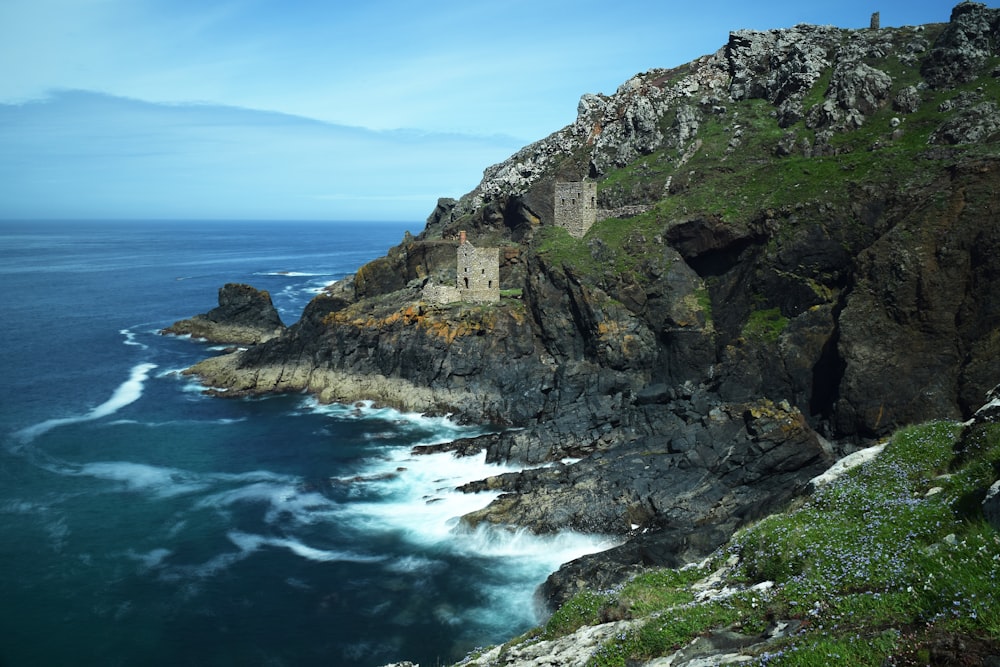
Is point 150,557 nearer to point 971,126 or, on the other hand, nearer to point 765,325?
point 765,325

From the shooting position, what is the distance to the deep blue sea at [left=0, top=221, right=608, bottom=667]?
30172 millimetres

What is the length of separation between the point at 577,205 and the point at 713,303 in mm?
18617

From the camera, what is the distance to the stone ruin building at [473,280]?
67562 millimetres

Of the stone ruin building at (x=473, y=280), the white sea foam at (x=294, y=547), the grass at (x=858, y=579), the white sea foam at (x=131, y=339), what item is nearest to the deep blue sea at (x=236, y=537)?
the white sea foam at (x=294, y=547)

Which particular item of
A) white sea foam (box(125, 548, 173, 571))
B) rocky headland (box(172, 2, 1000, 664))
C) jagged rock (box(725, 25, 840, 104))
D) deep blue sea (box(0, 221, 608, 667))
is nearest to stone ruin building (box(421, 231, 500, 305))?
rocky headland (box(172, 2, 1000, 664))

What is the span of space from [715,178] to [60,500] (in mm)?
61013

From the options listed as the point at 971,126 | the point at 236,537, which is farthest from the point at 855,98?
the point at 236,537

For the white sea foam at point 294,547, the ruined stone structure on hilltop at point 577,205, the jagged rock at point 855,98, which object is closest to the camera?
the white sea foam at point 294,547

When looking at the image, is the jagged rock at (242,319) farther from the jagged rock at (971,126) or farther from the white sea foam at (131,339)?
the jagged rock at (971,126)

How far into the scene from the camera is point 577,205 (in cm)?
7131

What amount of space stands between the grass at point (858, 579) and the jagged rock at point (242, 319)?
7856 centimetres

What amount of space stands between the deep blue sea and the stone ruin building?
13.2 m

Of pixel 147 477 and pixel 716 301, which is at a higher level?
pixel 716 301

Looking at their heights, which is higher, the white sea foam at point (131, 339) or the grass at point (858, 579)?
the grass at point (858, 579)
